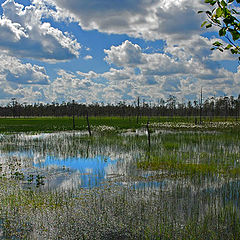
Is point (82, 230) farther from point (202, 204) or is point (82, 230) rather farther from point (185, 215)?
point (202, 204)

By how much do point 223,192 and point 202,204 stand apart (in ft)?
5.24

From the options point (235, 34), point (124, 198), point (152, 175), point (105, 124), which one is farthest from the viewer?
point (105, 124)

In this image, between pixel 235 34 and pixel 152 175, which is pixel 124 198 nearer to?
pixel 152 175

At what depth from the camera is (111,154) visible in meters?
18.7

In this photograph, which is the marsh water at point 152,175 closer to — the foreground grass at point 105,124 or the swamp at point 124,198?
the swamp at point 124,198

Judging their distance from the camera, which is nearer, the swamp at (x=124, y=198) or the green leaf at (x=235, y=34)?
the green leaf at (x=235, y=34)

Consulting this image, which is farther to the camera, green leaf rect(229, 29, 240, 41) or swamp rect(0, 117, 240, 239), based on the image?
swamp rect(0, 117, 240, 239)

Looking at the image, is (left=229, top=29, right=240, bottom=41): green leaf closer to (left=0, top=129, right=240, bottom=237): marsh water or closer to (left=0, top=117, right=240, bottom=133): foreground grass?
(left=0, top=129, right=240, bottom=237): marsh water

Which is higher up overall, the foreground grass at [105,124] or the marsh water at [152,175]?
the foreground grass at [105,124]

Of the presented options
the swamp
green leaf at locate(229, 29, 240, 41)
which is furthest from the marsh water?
green leaf at locate(229, 29, 240, 41)

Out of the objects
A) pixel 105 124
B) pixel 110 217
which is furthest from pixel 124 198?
pixel 105 124

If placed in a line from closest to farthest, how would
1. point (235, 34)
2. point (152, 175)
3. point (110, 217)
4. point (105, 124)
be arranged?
point (235, 34), point (110, 217), point (152, 175), point (105, 124)

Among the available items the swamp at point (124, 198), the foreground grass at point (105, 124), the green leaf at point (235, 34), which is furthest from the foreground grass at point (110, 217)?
the foreground grass at point (105, 124)

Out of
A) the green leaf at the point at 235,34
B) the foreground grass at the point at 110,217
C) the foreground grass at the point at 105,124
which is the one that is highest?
the green leaf at the point at 235,34
